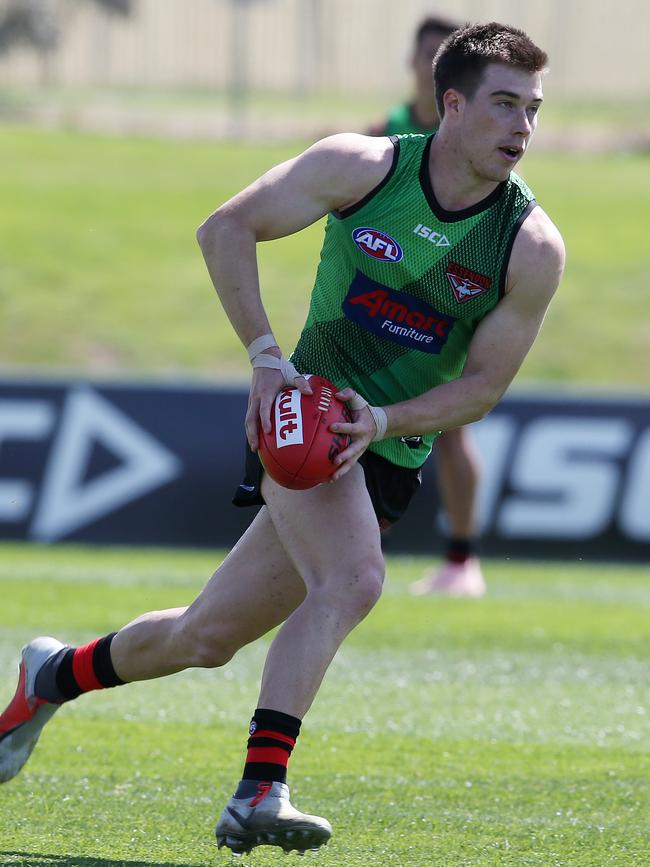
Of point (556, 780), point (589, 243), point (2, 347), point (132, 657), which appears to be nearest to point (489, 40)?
point (132, 657)

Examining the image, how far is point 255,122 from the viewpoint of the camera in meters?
27.2

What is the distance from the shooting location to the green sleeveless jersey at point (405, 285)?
14.2 feet

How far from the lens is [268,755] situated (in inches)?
154

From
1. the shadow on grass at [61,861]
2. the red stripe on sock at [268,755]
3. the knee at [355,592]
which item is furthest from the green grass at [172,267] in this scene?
the red stripe on sock at [268,755]

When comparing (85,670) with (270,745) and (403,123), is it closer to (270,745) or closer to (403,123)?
(270,745)

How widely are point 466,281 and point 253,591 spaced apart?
1.04 m

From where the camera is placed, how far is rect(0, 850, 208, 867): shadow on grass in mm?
3947

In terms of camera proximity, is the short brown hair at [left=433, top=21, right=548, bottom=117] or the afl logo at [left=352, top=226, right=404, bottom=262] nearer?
the short brown hair at [left=433, top=21, right=548, bottom=117]

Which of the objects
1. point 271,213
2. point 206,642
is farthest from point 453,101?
point 206,642

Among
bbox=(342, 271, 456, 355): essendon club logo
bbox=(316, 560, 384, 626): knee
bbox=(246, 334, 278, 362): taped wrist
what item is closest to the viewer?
bbox=(316, 560, 384, 626): knee

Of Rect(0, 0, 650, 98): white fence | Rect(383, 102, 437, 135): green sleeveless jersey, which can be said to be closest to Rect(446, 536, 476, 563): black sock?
Rect(383, 102, 437, 135): green sleeveless jersey

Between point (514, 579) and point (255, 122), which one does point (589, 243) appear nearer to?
point (255, 122)

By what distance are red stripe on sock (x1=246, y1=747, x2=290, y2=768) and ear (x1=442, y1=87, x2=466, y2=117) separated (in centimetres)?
178

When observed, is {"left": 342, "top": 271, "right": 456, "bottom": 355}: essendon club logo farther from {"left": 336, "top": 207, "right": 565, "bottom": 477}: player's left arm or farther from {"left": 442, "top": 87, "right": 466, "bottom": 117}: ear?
{"left": 442, "top": 87, "right": 466, "bottom": 117}: ear
